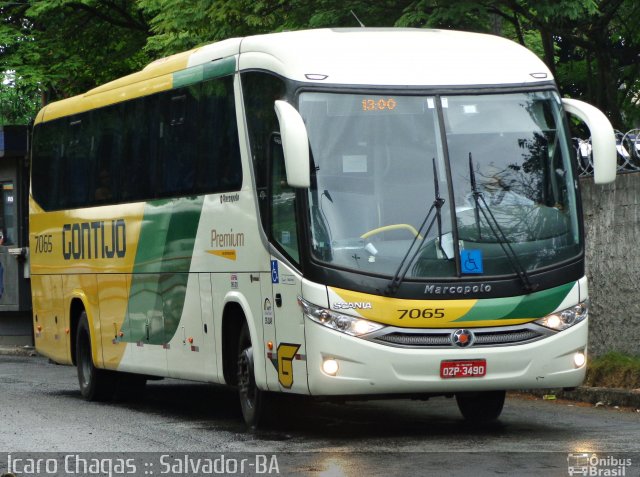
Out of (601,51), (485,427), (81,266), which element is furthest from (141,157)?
(601,51)

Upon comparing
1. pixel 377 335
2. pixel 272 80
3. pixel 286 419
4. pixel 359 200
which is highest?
pixel 272 80

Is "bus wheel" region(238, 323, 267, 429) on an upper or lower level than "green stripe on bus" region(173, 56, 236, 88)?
lower

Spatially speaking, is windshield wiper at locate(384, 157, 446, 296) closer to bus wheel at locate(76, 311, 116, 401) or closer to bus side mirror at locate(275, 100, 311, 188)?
bus side mirror at locate(275, 100, 311, 188)

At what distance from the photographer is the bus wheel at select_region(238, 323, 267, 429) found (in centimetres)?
1285

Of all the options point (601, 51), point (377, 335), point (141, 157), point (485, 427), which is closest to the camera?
point (377, 335)

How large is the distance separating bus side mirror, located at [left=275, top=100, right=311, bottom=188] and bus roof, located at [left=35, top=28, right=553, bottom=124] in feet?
2.04

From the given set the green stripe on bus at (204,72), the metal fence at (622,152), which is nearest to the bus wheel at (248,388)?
the green stripe on bus at (204,72)

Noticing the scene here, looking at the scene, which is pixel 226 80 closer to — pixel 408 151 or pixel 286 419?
pixel 408 151

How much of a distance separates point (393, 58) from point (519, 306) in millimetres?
2271

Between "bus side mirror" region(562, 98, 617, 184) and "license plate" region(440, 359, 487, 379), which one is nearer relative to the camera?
"license plate" region(440, 359, 487, 379)

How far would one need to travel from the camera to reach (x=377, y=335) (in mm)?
11422

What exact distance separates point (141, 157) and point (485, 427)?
16.4ft

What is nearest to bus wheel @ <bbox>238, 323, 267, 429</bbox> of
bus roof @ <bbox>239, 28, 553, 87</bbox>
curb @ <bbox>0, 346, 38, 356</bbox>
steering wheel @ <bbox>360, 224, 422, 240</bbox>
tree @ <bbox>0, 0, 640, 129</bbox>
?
steering wheel @ <bbox>360, 224, 422, 240</bbox>

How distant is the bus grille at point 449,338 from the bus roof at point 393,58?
2.04 meters
